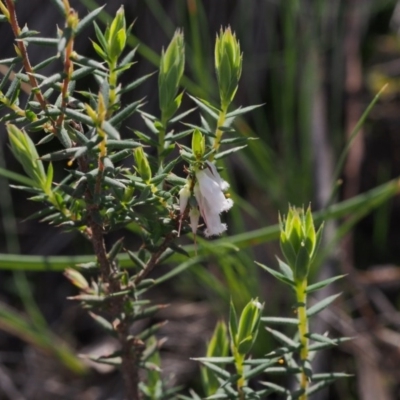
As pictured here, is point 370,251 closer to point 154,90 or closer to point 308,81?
point 308,81

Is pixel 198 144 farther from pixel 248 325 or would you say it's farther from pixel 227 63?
pixel 248 325

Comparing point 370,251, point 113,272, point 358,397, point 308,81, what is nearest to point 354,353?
point 358,397

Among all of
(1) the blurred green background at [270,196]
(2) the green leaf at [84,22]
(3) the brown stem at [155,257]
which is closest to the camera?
(2) the green leaf at [84,22]

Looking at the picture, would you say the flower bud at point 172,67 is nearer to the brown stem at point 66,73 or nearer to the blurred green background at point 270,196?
the brown stem at point 66,73

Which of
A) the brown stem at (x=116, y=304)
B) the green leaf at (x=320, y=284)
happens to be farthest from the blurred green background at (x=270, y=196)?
the green leaf at (x=320, y=284)

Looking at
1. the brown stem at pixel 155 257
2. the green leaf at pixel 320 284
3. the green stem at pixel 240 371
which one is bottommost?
the green stem at pixel 240 371

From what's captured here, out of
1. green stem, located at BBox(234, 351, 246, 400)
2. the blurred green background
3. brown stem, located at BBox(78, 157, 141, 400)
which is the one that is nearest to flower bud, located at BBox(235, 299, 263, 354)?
green stem, located at BBox(234, 351, 246, 400)

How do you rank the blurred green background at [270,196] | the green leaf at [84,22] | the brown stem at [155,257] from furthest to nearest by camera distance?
the blurred green background at [270,196] → the brown stem at [155,257] → the green leaf at [84,22]
